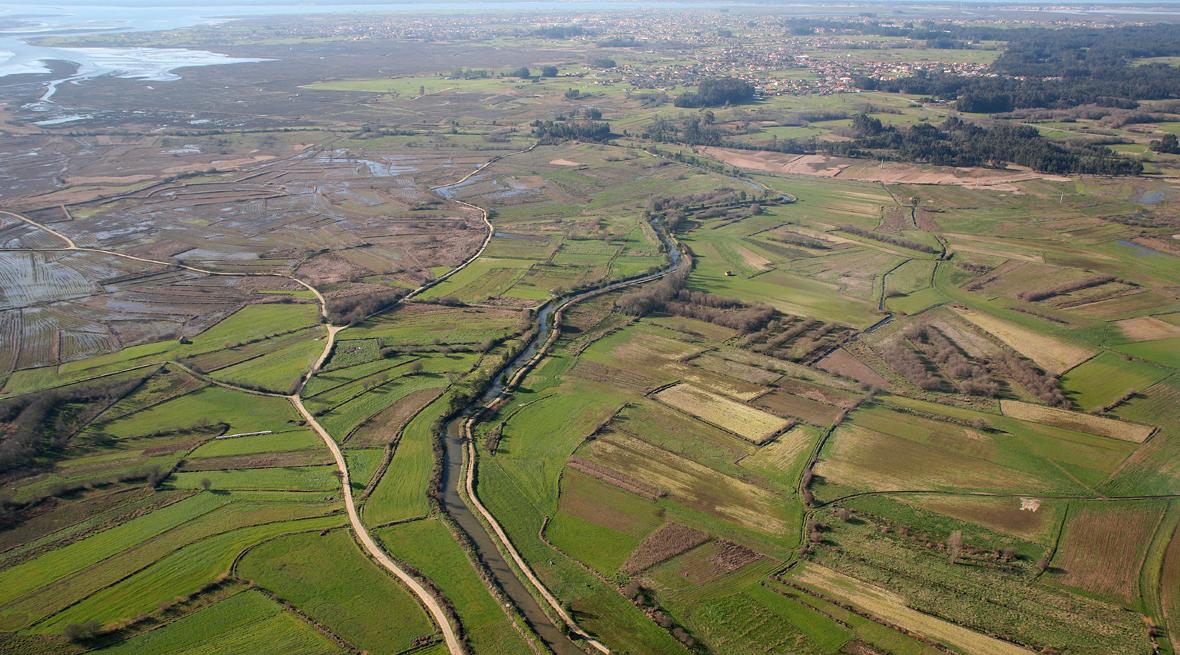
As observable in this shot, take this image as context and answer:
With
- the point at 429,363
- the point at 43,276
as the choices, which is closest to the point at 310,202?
the point at 43,276

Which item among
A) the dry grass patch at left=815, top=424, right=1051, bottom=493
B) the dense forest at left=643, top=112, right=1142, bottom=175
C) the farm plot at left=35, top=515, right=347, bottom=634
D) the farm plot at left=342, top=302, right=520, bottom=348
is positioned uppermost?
the dense forest at left=643, top=112, right=1142, bottom=175

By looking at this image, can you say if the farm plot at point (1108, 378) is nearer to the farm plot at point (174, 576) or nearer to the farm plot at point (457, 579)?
the farm plot at point (457, 579)

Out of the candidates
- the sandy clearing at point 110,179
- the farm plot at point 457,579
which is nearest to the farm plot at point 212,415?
the farm plot at point 457,579

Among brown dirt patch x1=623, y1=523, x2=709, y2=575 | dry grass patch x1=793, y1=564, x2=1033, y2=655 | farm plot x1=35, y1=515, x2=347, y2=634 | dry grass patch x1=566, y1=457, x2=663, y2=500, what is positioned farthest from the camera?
dry grass patch x1=566, y1=457, x2=663, y2=500

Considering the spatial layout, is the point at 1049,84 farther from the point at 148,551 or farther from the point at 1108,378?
the point at 148,551

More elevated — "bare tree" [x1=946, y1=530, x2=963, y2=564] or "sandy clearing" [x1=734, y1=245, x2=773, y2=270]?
"sandy clearing" [x1=734, y1=245, x2=773, y2=270]

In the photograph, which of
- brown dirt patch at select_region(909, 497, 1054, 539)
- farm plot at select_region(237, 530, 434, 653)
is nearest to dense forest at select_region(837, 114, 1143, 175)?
brown dirt patch at select_region(909, 497, 1054, 539)

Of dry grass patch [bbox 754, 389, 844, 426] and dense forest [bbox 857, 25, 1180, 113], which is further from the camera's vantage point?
dense forest [bbox 857, 25, 1180, 113]

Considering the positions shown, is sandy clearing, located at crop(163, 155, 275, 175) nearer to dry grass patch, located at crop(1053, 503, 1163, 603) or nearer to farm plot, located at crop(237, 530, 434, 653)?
farm plot, located at crop(237, 530, 434, 653)
